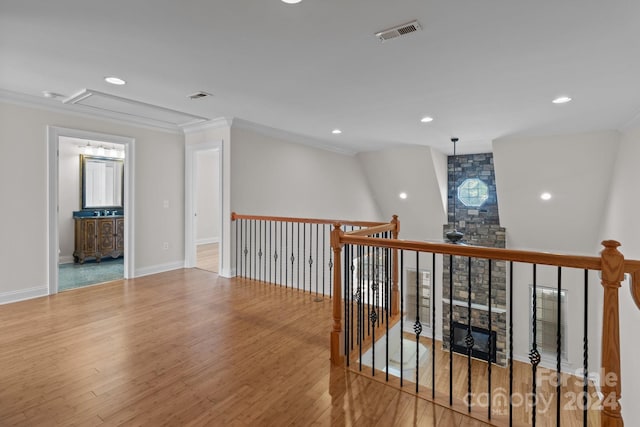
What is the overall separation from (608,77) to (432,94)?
154 centimetres

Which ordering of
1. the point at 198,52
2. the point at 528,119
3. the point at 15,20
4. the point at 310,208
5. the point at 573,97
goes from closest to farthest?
the point at 15,20 → the point at 198,52 → the point at 573,97 → the point at 528,119 → the point at 310,208

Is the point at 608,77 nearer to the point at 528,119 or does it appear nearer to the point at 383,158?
the point at 528,119

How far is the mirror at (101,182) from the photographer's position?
21.5 ft

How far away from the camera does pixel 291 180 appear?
20.2 feet

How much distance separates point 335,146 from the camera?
7.16m

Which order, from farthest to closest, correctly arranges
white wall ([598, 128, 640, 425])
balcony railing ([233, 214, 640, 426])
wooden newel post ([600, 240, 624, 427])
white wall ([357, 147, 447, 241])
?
white wall ([357, 147, 447, 241]) → white wall ([598, 128, 640, 425]) → balcony railing ([233, 214, 640, 426]) → wooden newel post ([600, 240, 624, 427])

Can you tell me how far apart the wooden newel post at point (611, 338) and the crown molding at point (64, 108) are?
542cm

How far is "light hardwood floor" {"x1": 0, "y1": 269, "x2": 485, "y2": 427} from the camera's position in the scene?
1992 mm

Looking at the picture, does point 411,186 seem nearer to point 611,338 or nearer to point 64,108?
point 611,338

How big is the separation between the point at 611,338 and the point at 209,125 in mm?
5131

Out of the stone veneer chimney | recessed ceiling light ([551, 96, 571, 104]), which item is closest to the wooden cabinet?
the stone veneer chimney

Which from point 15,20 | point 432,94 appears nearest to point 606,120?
point 432,94

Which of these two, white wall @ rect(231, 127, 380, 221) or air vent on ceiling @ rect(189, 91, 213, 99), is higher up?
air vent on ceiling @ rect(189, 91, 213, 99)

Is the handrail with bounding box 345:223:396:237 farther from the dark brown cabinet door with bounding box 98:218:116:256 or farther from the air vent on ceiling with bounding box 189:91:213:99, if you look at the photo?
the dark brown cabinet door with bounding box 98:218:116:256
